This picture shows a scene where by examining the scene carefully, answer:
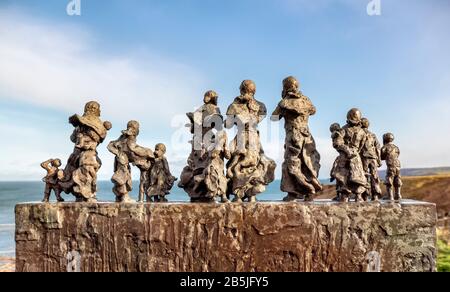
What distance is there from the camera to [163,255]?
720 centimetres

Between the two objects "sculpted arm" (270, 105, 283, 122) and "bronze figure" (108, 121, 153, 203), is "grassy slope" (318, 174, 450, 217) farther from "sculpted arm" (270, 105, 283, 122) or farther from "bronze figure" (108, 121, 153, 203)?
"bronze figure" (108, 121, 153, 203)

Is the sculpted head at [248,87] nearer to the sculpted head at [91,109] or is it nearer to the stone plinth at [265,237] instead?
the stone plinth at [265,237]

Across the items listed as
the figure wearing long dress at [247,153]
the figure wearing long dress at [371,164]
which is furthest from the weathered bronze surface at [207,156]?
the figure wearing long dress at [371,164]

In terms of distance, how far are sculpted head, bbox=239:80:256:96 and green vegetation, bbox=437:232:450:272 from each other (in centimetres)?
842

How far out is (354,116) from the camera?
7891 mm

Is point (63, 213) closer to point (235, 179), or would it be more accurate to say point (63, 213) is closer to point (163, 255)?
point (163, 255)

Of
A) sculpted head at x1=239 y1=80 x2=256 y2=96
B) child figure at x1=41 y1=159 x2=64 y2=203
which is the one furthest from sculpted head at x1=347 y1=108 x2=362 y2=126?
child figure at x1=41 y1=159 x2=64 y2=203

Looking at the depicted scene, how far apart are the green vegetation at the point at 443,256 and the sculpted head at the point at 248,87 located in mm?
8424

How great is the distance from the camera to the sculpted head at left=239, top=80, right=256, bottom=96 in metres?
7.84

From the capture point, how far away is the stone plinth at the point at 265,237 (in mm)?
7070

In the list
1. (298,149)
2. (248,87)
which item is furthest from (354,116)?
(248,87)
